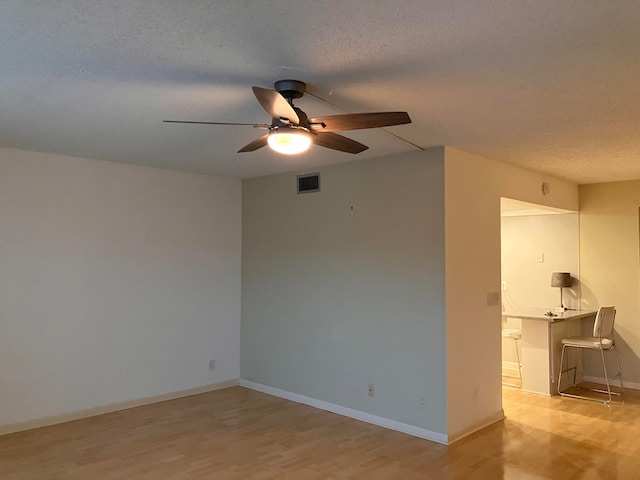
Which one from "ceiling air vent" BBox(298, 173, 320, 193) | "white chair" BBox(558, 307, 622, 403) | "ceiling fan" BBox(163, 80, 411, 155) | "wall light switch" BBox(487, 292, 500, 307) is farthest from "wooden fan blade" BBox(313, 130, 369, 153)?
"white chair" BBox(558, 307, 622, 403)

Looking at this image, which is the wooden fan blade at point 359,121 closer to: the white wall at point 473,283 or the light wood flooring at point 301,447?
the white wall at point 473,283

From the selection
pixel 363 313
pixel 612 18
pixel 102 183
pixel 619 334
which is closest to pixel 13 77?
pixel 102 183

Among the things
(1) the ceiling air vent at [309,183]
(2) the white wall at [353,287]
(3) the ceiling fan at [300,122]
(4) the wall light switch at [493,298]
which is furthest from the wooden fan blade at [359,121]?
(4) the wall light switch at [493,298]

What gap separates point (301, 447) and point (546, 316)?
307 centimetres

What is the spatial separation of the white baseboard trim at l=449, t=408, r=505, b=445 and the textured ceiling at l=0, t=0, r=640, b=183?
232 cm

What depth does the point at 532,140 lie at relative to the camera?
12.3 feet

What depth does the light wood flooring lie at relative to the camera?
3.42m

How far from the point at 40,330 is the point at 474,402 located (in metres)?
3.77

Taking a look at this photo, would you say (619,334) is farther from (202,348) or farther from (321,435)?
(202,348)

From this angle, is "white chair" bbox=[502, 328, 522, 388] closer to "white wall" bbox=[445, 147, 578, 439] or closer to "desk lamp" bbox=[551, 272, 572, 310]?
"desk lamp" bbox=[551, 272, 572, 310]

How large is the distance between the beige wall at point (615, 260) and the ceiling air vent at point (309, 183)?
3.36 m

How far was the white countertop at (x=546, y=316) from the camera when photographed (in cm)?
531

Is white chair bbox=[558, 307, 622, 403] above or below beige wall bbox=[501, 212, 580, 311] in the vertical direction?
below

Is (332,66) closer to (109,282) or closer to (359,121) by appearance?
(359,121)
